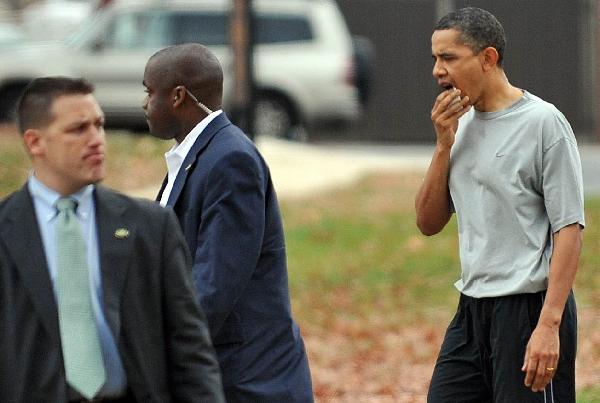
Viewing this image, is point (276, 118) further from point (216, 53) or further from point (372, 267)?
point (372, 267)

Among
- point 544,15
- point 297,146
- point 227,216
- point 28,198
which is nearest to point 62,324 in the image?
point 28,198

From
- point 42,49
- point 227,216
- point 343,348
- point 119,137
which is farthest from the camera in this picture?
point 42,49

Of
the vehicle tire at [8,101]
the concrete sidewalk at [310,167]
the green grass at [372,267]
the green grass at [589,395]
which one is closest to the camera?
the green grass at [589,395]

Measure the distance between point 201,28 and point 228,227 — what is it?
19169 mm

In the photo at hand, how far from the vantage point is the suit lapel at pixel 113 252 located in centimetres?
375

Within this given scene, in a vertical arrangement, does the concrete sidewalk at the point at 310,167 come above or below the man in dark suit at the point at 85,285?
below

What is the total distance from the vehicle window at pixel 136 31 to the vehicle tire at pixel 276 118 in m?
1.72

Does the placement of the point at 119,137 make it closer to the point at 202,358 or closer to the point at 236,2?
the point at 236,2

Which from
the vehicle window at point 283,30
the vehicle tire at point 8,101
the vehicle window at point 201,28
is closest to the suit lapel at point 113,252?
the vehicle tire at point 8,101

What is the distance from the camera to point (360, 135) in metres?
29.0

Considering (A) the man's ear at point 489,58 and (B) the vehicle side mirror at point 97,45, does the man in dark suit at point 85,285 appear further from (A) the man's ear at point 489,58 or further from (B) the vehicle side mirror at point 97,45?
(B) the vehicle side mirror at point 97,45

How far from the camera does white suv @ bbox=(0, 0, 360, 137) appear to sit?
73.8ft

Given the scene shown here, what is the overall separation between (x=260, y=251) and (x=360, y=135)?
79.2ft

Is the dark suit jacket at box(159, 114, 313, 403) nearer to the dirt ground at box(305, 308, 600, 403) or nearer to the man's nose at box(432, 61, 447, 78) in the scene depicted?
the man's nose at box(432, 61, 447, 78)
